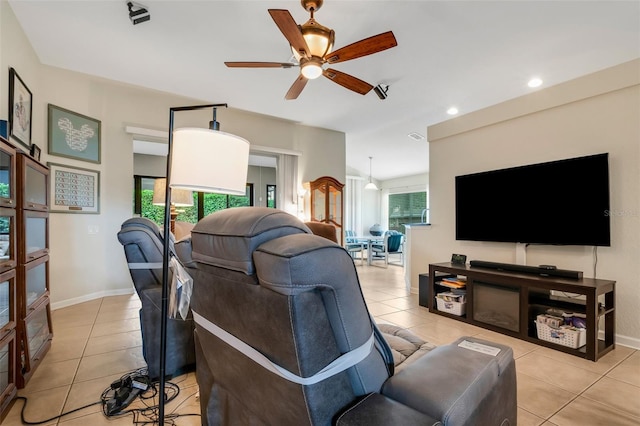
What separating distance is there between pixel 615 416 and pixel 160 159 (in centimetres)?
786

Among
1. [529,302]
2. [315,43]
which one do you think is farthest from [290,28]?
[529,302]

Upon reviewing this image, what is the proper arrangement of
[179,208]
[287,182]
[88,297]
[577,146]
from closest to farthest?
1. [577,146]
2. [88,297]
3. [287,182]
4. [179,208]

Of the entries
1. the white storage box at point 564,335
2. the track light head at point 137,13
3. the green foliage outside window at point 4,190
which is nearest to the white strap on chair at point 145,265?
the green foliage outside window at point 4,190

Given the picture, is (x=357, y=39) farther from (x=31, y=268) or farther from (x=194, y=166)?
(x=31, y=268)

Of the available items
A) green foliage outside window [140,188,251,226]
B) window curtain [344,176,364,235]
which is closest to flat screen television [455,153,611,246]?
green foliage outside window [140,188,251,226]

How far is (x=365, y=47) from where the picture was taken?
7.46 ft

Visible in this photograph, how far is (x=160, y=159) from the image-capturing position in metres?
7.07

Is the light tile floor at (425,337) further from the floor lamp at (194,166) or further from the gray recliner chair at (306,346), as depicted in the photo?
the gray recliner chair at (306,346)

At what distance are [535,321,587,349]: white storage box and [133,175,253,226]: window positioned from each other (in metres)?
5.61

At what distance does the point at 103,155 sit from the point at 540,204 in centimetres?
497

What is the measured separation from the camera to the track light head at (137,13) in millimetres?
2438

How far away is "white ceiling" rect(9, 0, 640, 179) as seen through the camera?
8.13ft

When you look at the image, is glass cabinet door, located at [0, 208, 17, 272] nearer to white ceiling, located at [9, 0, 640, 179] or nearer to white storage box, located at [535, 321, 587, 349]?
white ceiling, located at [9, 0, 640, 179]

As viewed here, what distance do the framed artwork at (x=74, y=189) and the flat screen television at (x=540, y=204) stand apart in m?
4.40
